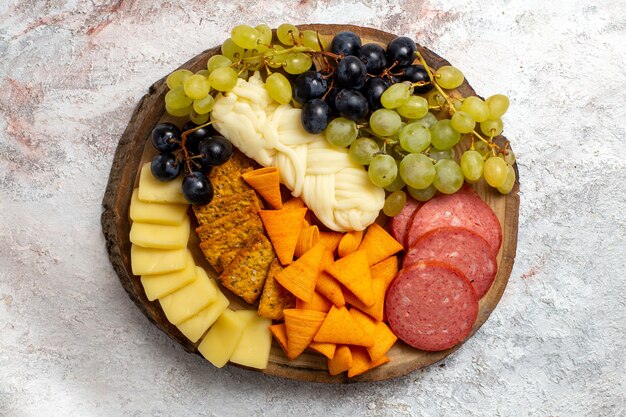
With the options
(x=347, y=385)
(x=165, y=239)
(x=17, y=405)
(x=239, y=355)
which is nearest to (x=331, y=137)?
(x=165, y=239)

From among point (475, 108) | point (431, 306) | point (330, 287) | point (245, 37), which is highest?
point (245, 37)

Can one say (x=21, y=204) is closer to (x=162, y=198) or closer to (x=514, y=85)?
(x=162, y=198)

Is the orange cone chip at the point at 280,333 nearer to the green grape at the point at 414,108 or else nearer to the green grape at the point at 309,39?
the green grape at the point at 414,108

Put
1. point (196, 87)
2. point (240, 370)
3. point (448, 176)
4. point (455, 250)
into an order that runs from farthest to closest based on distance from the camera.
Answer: point (240, 370) → point (455, 250) → point (448, 176) → point (196, 87)

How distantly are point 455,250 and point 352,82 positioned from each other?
624mm

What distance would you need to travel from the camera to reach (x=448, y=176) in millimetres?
1807

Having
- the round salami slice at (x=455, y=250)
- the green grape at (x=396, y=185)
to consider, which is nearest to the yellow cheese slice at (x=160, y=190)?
the green grape at (x=396, y=185)

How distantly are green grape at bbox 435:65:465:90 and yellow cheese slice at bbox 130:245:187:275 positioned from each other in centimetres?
96

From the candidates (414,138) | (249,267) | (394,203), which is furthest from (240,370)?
(414,138)

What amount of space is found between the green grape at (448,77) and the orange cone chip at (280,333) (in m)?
0.91

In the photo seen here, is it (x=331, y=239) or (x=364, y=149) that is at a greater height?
(x=364, y=149)

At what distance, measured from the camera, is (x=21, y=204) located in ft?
6.97

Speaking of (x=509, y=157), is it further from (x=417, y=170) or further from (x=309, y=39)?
(x=309, y=39)

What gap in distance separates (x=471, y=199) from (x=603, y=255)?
0.64 m
